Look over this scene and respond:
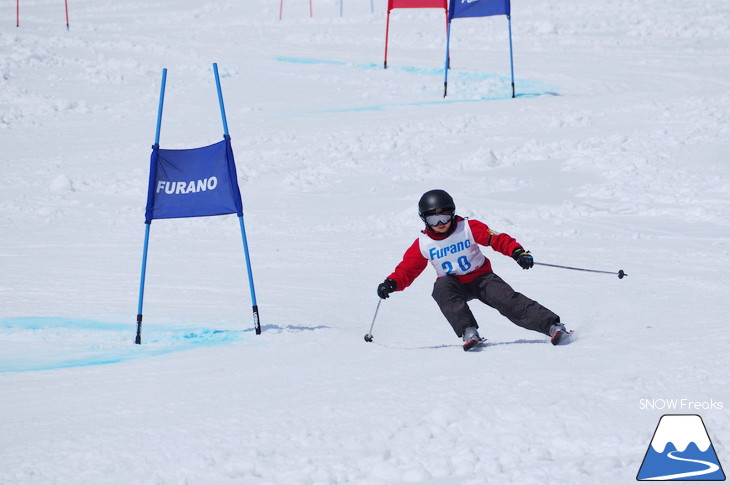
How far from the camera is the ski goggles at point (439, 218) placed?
6195 millimetres

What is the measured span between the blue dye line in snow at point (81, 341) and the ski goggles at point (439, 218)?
171 centimetres

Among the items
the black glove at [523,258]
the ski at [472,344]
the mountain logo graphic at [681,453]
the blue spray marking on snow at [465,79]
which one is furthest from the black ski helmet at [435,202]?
the blue spray marking on snow at [465,79]

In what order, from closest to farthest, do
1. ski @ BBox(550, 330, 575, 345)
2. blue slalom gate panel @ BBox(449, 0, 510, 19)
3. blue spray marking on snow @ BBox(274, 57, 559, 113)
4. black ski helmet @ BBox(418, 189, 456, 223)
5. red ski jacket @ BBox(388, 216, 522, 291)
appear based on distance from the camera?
ski @ BBox(550, 330, 575, 345) → black ski helmet @ BBox(418, 189, 456, 223) → red ski jacket @ BBox(388, 216, 522, 291) → blue slalom gate panel @ BBox(449, 0, 510, 19) → blue spray marking on snow @ BBox(274, 57, 559, 113)

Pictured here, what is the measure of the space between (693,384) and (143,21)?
28083 mm

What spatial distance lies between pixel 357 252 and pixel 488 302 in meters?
3.27

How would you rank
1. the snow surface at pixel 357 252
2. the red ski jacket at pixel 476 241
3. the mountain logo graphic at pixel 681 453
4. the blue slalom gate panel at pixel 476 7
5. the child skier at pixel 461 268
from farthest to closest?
the blue slalom gate panel at pixel 476 7
the red ski jacket at pixel 476 241
the child skier at pixel 461 268
the snow surface at pixel 357 252
the mountain logo graphic at pixel 681 453

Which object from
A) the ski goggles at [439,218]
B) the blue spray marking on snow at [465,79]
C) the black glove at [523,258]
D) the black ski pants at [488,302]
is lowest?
the black ski pants at [488,302]

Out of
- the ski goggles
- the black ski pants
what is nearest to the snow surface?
the black ski pants

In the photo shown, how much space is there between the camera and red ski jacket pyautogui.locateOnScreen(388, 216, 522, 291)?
6.30 meters

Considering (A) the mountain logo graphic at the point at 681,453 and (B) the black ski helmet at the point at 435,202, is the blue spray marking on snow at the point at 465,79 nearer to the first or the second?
(B) the black ski helmet at the point at 435,202

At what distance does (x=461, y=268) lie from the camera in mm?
6473

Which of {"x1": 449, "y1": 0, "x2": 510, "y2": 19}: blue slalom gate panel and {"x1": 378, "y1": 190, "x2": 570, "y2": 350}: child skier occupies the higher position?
{"x1": 449, "y1": 0, "x2": 510, "y2": 19}: blue slalom gate panel

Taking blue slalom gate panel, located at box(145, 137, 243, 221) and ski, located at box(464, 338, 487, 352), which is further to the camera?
blue slalom gate panel, located at box(145, 137, 243, 221)

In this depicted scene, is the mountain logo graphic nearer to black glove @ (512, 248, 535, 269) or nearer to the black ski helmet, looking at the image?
black glove @ (512, 248, 535, 269)
